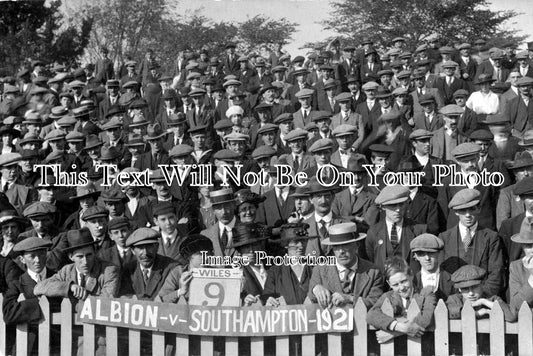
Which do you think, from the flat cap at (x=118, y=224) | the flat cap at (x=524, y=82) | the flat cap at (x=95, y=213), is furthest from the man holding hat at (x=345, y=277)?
the flat cap at (x=524, y=82)

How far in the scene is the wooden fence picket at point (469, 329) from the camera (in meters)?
6.89

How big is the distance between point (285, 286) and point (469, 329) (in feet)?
5.57

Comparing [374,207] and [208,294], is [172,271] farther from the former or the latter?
[374,207]

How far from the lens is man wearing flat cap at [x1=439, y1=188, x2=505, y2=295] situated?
315 inches

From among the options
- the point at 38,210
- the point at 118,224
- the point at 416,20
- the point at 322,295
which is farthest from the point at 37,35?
the point at 322,295

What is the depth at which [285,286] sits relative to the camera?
7867mm

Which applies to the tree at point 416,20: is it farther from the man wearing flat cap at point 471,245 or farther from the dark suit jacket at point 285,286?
the dark suit jacket at point 285,286

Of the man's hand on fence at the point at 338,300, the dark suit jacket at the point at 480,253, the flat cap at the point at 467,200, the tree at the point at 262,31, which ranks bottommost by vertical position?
the man's hand on fence at the point at 338,300

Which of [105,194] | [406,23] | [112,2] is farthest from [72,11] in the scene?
[105,194]

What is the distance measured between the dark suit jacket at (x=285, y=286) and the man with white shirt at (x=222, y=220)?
1.16 metres

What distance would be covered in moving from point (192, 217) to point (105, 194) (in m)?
1.04

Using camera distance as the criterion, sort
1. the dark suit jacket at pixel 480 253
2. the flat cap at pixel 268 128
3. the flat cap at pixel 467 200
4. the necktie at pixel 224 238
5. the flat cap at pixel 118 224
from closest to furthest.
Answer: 1. the dark suit jacket at pixel 480 253
2. the flat cap at pixel 467 200
3. the flat cap at pixel 118 224
4. the necktie at pixel 224 238
5. the flat cap at pixel 268 128

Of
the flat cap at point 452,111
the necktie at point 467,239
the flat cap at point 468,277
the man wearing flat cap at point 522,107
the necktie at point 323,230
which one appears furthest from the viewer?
the man wearing flat cap at point 522,107

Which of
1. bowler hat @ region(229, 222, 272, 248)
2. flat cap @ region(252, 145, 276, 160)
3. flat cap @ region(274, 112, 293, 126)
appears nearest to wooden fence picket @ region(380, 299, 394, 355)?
bowler hat @ region(229, 222, 272, 248)
